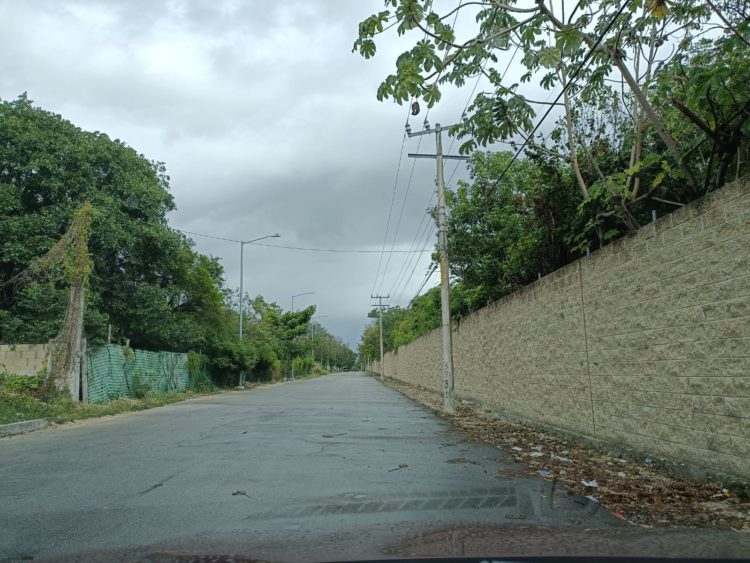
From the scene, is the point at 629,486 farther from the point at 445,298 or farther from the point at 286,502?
the point at 445,298

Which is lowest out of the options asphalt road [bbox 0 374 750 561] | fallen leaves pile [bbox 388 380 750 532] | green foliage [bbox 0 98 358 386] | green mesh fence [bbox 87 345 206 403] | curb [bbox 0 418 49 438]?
fallen leaves pile [bbox 388 380 750 532]

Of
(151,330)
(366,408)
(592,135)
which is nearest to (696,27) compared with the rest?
(592,135)

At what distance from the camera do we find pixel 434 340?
29.3m

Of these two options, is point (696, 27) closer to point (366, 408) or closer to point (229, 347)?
point (366, 408)

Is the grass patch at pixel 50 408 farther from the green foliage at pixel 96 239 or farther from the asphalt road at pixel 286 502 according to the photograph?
the asphalt road at pixel 286 502

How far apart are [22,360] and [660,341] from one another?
1806cm

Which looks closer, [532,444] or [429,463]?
[429,463]

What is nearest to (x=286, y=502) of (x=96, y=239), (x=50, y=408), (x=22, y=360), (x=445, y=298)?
(x=445, y=298)

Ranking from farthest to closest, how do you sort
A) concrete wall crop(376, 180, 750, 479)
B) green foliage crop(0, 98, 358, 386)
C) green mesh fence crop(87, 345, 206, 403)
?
green foliage crop(0, 98, 358, 386)
green mesh fence crop(87, 345, 206, 403)
concrete wall crop(376, 180, 750, 479)

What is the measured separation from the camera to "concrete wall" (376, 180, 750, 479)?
616cm

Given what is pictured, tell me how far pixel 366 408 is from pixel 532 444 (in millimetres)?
9233

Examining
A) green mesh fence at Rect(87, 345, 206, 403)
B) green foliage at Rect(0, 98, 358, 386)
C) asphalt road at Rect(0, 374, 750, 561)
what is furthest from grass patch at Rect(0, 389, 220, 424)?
asphalt road at Rect(0, 374, 750, 561)

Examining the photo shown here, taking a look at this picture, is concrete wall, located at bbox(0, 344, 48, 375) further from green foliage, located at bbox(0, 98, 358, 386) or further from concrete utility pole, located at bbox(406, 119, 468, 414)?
concrete utility pole, located at bbox(406, 119, 468, 414)

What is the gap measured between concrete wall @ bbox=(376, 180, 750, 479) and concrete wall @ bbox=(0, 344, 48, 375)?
1470cm
